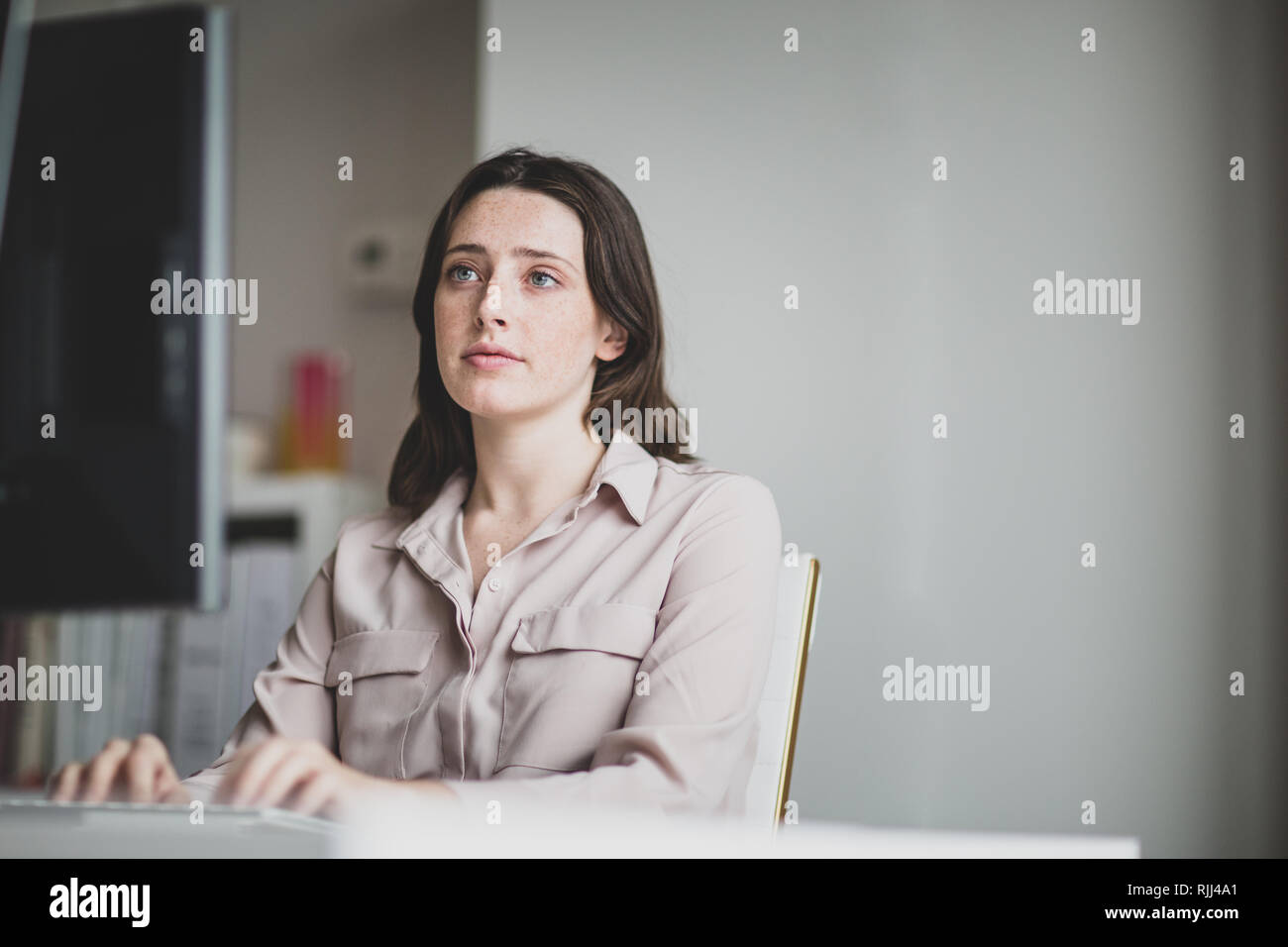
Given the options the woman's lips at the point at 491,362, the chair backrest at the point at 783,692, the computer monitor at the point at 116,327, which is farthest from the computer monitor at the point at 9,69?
the chair backrest at the point at 783,692

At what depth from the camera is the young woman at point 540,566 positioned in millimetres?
916

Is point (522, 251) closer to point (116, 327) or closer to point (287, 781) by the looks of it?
point (116, 327)

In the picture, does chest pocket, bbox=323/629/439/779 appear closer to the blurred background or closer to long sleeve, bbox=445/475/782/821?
long sleeve, bbox=445/475/782/821

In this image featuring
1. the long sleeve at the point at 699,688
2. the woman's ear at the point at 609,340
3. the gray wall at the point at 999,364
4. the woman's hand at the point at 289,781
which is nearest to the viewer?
the woman's hand at the point at 289,781

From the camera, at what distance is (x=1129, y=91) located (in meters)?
1.51

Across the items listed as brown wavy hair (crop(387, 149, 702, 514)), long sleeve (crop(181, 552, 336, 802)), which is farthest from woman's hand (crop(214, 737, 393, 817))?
brown wavy hair (crop(387, 149, 702, 514))

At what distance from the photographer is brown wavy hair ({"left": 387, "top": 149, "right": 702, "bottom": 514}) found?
1.11 meters

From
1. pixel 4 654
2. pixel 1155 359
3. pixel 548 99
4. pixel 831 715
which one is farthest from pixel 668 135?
pixel 4 654

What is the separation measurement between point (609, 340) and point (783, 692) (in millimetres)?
410

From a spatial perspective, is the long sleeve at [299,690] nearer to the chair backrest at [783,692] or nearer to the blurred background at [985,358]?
the chair backrest at [783,692]

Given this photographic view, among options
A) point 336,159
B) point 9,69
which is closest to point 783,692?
point 9,69

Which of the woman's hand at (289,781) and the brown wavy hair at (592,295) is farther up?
the brown wavy hair at (592,295)

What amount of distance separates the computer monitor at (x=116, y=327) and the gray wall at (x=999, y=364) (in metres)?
1.04

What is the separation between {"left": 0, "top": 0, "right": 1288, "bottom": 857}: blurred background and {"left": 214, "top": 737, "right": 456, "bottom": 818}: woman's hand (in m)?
1.02
